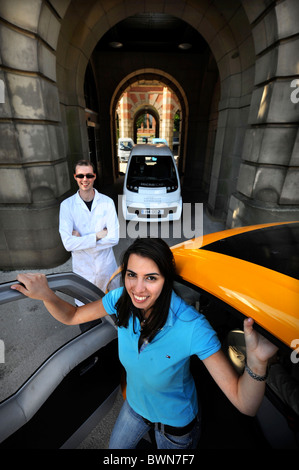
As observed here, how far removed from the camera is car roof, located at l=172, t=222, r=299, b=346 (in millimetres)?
1148

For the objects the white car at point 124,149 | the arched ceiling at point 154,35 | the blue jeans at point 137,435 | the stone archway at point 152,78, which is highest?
the arched ceiling at point 154,35

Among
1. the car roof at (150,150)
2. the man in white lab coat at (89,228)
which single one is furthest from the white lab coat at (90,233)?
the car roof at (150,150)

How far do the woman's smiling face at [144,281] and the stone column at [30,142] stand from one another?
3751mm

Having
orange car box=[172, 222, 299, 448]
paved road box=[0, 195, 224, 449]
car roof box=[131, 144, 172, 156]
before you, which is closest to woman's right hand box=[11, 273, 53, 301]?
orange car box=[172, 222, 299, 448]

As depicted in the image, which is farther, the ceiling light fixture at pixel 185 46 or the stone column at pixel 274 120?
the ceiling light fixture at pixel 185 46

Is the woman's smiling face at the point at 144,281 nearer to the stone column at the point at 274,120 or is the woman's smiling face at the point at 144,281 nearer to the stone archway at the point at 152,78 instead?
the stone column at the point at 274,120

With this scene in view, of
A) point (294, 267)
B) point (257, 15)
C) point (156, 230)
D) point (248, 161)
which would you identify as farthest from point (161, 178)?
point (294, 267)

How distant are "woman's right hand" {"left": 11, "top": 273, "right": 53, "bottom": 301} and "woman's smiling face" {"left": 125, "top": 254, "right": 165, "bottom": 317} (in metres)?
0.58

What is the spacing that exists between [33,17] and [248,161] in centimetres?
466

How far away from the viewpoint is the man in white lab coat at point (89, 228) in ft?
9.27

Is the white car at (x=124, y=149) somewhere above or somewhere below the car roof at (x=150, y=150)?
below

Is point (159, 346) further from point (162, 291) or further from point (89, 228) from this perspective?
point (89, 228)
